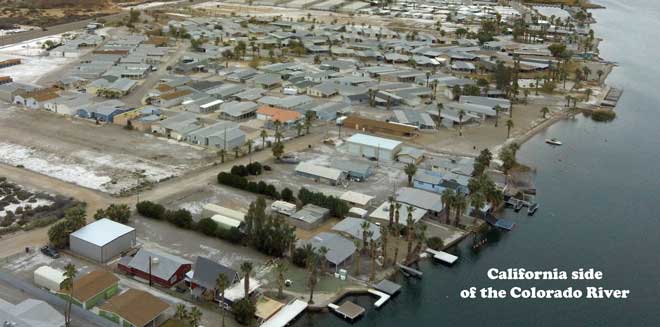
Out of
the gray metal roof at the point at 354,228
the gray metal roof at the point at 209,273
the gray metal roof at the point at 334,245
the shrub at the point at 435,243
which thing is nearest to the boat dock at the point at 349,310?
the gray metal roof at the point at 334,245

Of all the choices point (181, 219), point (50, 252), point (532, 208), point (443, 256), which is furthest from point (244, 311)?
point (532, 208)

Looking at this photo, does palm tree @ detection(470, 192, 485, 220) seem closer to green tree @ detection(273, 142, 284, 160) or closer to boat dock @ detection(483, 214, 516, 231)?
boat dock @ detection(483, 214, 516, 231)

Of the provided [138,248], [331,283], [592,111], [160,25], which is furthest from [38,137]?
[160,25]

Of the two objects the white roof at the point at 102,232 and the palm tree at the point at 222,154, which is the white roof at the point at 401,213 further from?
the white roof at the point at 102,232

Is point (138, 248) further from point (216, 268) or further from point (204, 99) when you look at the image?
point (204, 99)

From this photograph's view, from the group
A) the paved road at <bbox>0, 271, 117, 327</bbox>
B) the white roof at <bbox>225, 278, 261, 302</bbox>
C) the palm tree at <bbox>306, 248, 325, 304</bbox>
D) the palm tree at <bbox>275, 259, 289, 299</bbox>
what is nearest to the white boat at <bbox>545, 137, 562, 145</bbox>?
the palm tree at <bbox>306, 248, 325, 304</bbox>
